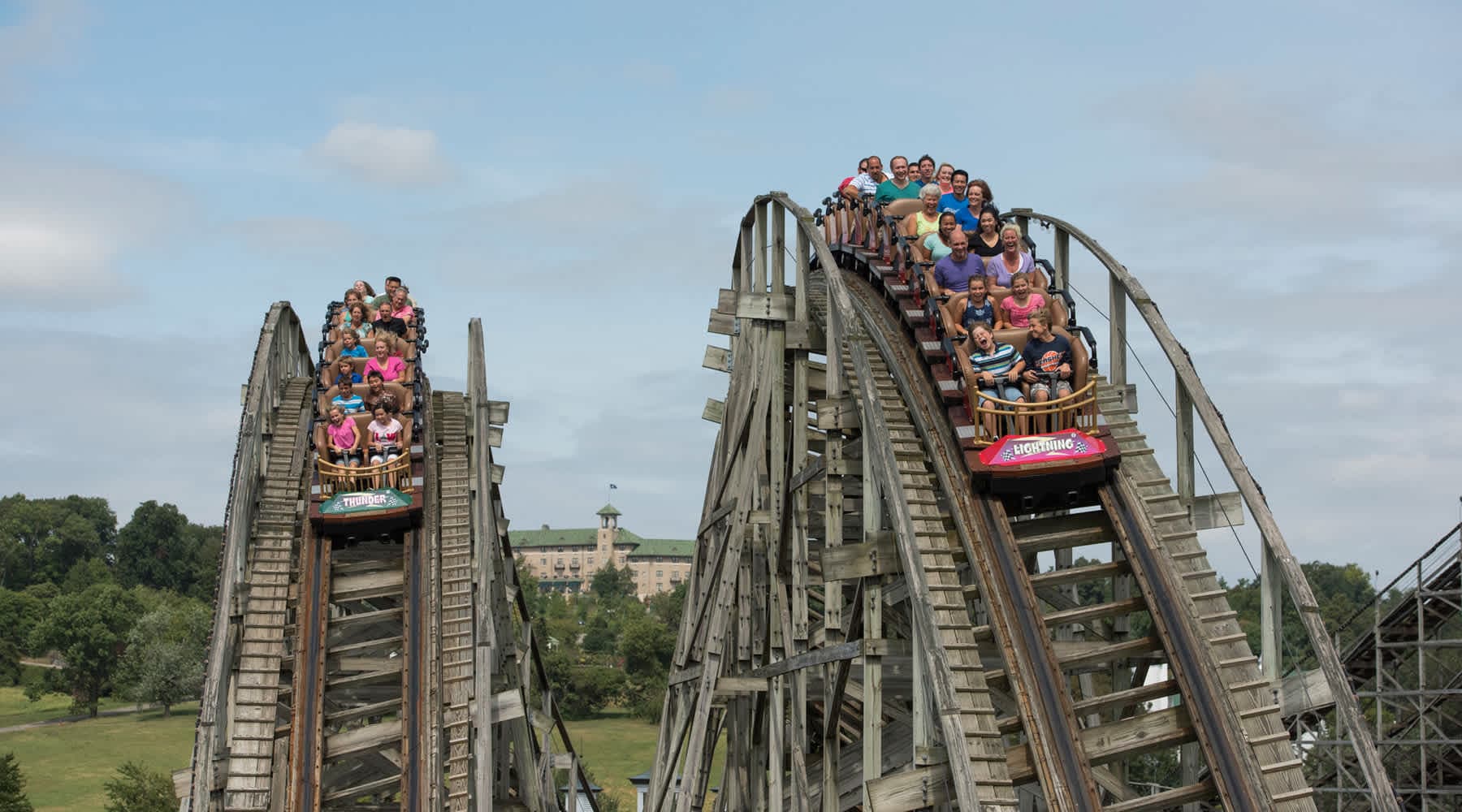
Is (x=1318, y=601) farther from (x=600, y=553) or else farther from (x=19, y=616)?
(x=600, y=553)

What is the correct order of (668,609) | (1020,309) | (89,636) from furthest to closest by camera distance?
(668,609), (89,636), (1020,309)

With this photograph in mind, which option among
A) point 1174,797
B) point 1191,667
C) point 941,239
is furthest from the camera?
point 941,239

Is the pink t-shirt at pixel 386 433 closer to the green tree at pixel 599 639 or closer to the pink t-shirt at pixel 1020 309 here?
the pink t-shirt at pixel 1020 309

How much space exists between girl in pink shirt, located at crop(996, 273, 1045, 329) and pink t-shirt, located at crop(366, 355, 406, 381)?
746 centimetres

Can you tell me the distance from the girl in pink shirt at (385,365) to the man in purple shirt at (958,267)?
21.7 ft

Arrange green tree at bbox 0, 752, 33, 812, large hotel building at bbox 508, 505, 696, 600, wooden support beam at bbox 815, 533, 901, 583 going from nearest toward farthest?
wooden support beam at bbox 815, 533, 901, 583
green tree at bbox 0, 752, 33, 812
large hotel building at bbox 508, 505, 696, 600

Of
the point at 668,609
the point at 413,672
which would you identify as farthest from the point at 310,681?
the point at 668,609

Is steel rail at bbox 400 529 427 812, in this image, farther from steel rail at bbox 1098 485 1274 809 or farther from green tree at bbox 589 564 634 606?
green tree at bbox 589 564 634 606

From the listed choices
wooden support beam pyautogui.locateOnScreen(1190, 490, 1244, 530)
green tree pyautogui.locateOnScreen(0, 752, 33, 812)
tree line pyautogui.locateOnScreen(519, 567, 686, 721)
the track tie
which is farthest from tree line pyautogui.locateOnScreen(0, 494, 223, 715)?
the track tie

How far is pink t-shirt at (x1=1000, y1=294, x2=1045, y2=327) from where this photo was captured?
1373 cm

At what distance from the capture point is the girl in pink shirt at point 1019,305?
13727 millimetres

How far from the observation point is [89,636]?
7444 cm

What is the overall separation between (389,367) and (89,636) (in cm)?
6342

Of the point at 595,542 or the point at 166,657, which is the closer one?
the point at 166,657
